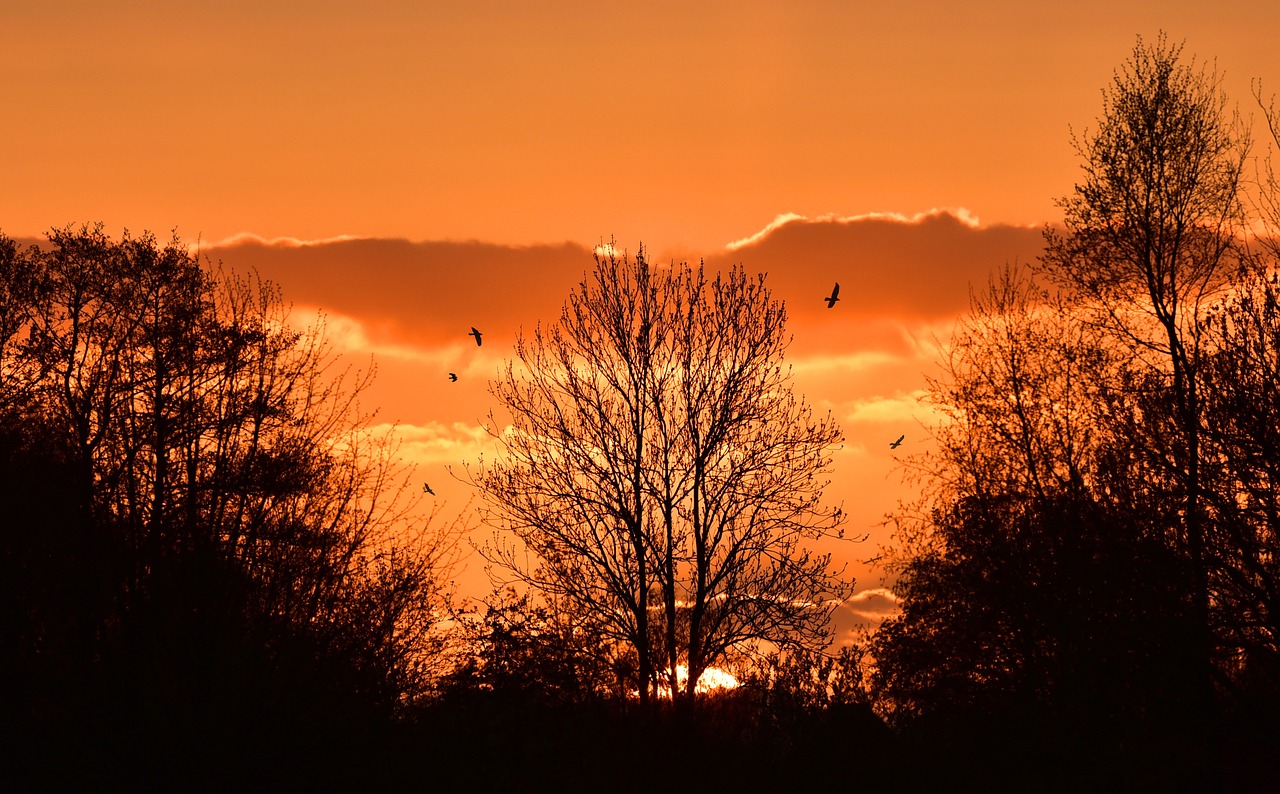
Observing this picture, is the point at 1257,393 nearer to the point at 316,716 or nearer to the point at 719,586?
the point at 719,586

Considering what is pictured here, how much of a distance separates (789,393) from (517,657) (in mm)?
8607

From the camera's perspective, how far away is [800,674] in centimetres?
2752

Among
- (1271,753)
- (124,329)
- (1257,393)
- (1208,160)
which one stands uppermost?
(1208,160)

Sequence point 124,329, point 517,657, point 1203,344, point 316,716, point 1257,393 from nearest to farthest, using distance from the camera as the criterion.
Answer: point 316,716 → point 1257,393 → point 1203,344 → point 124,329 → point 517,657

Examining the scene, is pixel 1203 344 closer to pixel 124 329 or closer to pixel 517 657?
pixel 517 657

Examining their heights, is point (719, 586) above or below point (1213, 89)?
below

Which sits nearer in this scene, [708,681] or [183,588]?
[183,588]

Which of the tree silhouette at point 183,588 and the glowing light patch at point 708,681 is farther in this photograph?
the glowing light patch at point 708,681

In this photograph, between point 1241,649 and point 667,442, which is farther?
point 667,442

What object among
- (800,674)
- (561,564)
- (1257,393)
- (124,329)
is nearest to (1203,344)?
(1257,393)

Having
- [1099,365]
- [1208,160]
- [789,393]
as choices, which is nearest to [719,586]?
[789,393]

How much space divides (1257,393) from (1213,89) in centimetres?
906

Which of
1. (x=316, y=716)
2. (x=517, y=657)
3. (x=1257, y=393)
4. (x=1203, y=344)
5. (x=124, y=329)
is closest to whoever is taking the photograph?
(x=316, y=716)

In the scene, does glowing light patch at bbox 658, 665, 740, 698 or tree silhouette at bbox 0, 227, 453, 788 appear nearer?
tree silhouette at bbox 0, 227, 453, 788
